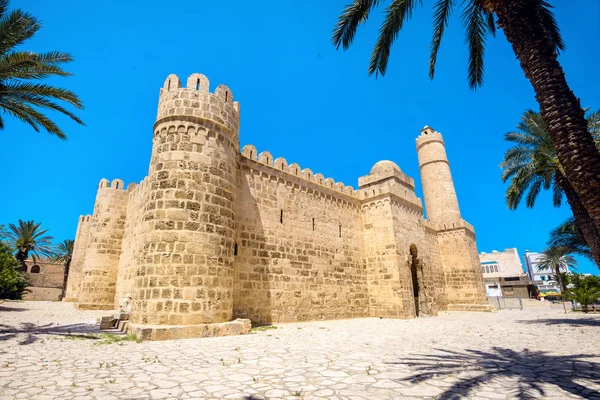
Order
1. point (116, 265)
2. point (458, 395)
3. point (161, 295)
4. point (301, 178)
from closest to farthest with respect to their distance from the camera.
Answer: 1. point (458, 395)
2. point (161, 295)
3. point (301, 178)
4. point (116, 265)

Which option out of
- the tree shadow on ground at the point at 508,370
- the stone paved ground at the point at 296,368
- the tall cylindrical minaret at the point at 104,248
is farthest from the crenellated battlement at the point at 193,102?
the tall cylindrical minaret at the point at 104,248

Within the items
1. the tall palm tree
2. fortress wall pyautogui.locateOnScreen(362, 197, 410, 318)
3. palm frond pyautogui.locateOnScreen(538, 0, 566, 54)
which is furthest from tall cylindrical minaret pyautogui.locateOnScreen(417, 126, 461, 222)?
palm frond pyautogui.locateOnScreen(538, 0, 566, 54)

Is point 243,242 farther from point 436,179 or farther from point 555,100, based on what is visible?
point 436,179

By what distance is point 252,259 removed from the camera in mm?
10523

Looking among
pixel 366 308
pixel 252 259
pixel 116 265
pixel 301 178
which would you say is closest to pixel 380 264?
pixel 366 308

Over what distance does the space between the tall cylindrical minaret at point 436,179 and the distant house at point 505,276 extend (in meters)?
22.5

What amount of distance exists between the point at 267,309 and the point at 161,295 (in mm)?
4104

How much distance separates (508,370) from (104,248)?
16272 mm

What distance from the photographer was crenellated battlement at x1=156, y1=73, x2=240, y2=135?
8734 mm

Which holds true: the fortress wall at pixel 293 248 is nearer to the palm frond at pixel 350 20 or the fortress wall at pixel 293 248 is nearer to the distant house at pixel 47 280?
the palm frond at pixel 350 20

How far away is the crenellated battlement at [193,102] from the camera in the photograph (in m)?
8.73

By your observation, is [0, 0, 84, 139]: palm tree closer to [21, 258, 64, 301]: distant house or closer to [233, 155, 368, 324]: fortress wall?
[233, 155, 368, 324]: fortress wall

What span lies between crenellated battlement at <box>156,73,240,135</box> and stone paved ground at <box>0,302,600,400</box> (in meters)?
5.82

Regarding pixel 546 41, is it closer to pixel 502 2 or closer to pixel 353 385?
pixel 502 2
